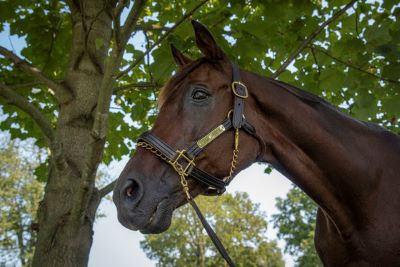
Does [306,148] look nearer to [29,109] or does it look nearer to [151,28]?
[29,109]

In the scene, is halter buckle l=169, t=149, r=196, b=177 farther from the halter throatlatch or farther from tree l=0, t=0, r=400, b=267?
tree l=0, t=0, r=400, b=267

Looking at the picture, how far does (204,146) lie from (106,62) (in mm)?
2581

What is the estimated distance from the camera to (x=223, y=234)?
40000 millimetres

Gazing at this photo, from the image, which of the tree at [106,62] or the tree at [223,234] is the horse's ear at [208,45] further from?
the tree at [223,234]

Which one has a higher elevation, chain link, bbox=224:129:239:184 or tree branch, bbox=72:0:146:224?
tree branch, bbox=72:0:146:224

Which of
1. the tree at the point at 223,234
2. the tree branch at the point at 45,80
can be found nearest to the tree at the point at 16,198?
the tree at the point at 223,234

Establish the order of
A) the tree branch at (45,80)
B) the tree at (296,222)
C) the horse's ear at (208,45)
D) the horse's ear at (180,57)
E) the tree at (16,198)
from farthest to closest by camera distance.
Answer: the tree at (296,222)
the tree at (16,198)
the tree branch at (45,80)
the horse's ear at (180,57)
the horse's ear at (208,45)

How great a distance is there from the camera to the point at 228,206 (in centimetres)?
4153

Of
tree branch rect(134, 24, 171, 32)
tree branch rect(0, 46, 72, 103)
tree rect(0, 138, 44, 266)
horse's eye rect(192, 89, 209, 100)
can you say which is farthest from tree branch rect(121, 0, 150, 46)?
tree rect(0, 138, 44, 266)

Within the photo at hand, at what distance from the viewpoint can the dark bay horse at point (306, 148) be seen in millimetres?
2480

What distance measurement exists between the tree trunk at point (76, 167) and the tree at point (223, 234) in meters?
34.8

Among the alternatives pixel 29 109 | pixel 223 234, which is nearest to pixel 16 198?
pixel 223 234

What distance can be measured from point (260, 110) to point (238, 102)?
21 cm

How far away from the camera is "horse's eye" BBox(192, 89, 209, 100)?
8.30 ft
